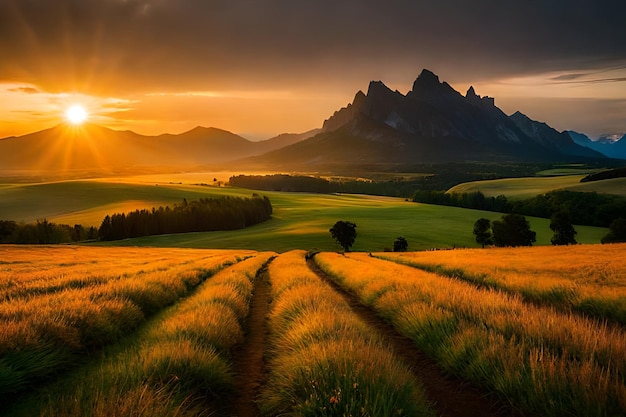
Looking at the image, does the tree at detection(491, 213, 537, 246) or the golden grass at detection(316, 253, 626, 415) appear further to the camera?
the tree at detection(491, 213, 537, 246)

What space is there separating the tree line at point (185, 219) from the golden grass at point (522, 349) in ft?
398

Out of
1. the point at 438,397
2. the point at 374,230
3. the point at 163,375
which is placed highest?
the point at 163,375

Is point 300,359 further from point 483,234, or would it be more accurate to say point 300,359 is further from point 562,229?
point 483,234

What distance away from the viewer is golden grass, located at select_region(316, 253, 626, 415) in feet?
17.0

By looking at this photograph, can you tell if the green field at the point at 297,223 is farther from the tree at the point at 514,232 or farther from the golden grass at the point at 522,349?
the golden grass at the point at 522,349

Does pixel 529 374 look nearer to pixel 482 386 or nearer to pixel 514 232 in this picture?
pixel 482 386

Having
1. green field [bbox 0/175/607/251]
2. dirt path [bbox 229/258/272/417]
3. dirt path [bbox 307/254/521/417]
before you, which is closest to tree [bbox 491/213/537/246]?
green field [bbox 0/175/607/251]

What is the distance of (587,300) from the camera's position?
12922 millimetres

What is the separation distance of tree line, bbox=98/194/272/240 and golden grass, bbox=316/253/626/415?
398 ft

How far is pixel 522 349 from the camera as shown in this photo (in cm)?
651

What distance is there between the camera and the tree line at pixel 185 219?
118375 mm

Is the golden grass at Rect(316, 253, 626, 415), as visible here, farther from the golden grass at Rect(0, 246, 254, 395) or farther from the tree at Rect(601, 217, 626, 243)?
Result: the tree at Rect(601, 217, 626, 243)

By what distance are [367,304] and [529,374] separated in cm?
957

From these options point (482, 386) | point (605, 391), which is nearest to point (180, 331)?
point (482, 386)
